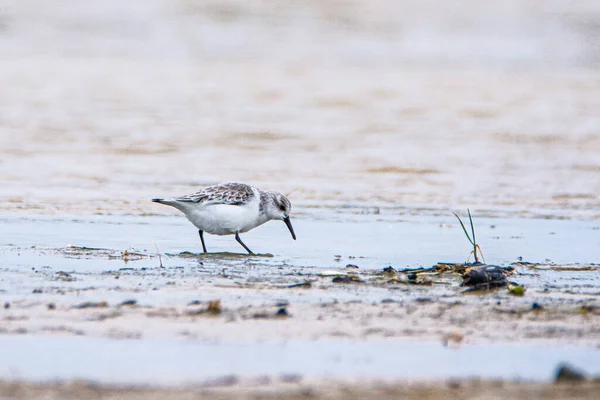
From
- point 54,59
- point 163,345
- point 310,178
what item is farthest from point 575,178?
point 54,59

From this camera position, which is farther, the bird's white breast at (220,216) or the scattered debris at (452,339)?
the bird's white breast at (220,216)

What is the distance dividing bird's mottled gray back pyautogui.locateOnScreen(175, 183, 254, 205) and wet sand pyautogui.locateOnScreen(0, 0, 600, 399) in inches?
16.7

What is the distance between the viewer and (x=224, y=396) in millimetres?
4055

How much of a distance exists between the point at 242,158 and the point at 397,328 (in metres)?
8.91

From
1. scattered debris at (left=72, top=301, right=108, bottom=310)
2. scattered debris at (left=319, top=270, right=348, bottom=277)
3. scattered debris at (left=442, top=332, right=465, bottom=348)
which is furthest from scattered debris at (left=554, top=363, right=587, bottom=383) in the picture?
scattered debris at (left=319, top=270, right=348, bottom=277)

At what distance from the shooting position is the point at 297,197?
452 inches

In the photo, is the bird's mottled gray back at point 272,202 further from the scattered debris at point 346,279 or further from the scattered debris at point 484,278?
the scattered debris at point 484,278

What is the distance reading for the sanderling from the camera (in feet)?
28.0

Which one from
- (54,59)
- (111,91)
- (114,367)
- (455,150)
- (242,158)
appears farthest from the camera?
(54,59)

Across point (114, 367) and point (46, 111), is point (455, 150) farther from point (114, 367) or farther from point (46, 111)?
point (114, 367)

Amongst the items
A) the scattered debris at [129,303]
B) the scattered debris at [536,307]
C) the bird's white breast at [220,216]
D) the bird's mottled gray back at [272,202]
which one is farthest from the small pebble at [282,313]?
the bird's mottled gray back at [272,202]

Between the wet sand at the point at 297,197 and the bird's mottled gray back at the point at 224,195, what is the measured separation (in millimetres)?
423

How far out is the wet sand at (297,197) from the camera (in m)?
4.68

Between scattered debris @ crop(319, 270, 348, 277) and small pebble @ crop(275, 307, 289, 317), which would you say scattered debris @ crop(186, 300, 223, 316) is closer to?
small pebble @ crop(275, 307, 289, 317)
